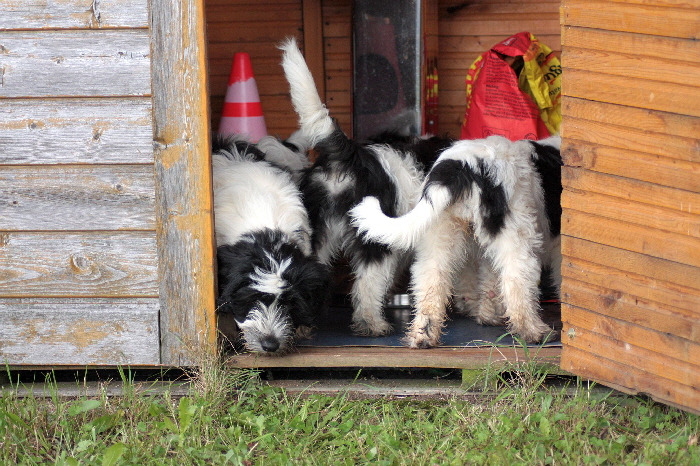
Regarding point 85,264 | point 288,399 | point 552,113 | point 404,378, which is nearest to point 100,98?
point 85,264

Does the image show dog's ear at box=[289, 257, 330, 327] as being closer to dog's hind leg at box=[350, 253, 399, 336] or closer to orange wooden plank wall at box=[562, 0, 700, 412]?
dog's hind leg at box=[350, 253, 399, 336]

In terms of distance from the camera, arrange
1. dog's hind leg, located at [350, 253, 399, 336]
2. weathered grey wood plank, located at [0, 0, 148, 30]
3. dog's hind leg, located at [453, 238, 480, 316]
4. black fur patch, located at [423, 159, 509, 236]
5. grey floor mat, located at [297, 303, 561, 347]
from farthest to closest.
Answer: dog's hind leg, located at [453, 238, 480, 316] < dog's hind leg, located at [350, 253, 399, 336] < grey floor mat, located at [297, 303, 561, 347] < black fur patch, located at [423, 159, 509, 236] < weathered grey wood plank, located at [0, 0, 148, 30]

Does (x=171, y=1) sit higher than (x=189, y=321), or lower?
higher

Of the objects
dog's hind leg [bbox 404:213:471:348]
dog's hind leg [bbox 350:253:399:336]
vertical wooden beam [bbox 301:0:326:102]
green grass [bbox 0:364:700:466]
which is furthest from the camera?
vertical wooden beam [bbox 301:0:326:102]

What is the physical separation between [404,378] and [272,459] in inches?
42.9

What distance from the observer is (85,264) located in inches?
145

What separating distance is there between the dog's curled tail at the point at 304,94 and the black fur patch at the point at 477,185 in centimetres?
64

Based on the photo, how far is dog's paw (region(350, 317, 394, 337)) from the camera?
4.28 metres

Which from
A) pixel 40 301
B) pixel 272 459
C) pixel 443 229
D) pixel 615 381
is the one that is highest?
pixel 443 229

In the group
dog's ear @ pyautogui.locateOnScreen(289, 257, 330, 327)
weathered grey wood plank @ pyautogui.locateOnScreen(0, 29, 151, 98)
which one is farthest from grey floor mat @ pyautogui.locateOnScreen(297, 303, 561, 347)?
weathered grey wood plank @ pyautogui.locateOnScreen(0, 29, 151, 98)

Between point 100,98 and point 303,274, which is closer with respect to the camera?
point 100,98

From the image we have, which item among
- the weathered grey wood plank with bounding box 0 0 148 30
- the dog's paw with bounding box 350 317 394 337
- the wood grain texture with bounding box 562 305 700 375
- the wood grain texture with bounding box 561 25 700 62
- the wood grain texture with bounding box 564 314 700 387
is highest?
the weathered grey wood plank with bounding box 0 0 148 30

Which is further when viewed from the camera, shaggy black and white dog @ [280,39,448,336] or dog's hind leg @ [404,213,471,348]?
shaggy black and white dog @ [280,39,448,336]

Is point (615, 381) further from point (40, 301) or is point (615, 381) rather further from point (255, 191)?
point (40, 301)
